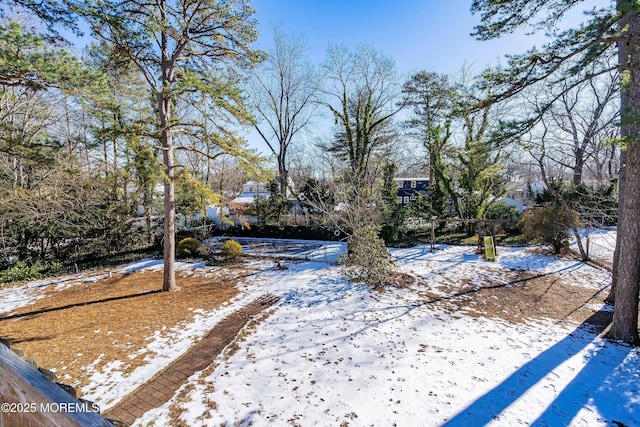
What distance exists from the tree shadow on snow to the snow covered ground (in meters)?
0.02

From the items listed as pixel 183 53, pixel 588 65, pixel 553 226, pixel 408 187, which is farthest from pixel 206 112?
pixel 408 187

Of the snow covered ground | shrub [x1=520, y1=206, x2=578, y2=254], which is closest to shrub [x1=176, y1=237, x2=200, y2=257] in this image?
the snow covered ground

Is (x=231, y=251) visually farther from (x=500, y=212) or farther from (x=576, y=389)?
(x=500, y=212)

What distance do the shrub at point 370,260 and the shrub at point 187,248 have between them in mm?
6928

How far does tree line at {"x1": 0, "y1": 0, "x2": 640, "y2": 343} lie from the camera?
4.91 meters

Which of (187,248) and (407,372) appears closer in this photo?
(407,372)

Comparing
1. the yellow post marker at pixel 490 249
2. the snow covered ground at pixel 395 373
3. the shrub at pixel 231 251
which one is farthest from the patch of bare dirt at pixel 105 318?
the yellow post marker at pixel 490 249

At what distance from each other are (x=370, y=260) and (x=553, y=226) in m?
7.92

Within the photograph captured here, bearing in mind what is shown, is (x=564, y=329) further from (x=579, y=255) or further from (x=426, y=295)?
(x=579, y=255)

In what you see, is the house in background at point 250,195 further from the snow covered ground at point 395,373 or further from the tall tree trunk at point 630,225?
the tall tree trunk at point 630,225

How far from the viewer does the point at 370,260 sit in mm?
8477

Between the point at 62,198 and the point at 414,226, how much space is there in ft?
54.8

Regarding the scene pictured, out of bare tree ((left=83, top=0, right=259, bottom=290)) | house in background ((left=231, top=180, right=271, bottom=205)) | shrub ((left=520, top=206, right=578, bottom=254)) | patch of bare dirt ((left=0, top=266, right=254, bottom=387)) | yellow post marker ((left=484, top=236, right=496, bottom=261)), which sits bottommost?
patch of bare dirt ((left=0, top=266, right=254, bottom=387))

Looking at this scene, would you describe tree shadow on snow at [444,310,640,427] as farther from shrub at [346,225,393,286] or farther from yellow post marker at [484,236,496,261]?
yellow post marker at [484,236,496,261]
